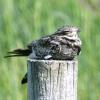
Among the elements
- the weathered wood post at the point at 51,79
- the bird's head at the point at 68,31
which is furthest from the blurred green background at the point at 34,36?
the weathered wood post at the point at 51,79

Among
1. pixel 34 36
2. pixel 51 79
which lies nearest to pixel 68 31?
pixel 51 79

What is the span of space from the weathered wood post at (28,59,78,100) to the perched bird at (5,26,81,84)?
0.45 ft

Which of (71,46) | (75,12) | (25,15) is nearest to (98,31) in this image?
(75,12)

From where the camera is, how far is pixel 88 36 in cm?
521

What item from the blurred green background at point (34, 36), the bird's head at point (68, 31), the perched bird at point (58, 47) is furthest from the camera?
the blurred green background at point (34, 36)

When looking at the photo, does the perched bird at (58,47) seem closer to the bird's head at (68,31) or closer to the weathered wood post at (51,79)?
the bird's head at (68,31)

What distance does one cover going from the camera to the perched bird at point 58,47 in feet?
10.3

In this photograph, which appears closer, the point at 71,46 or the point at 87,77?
the point at 71,46

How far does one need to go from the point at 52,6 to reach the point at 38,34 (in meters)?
0.95

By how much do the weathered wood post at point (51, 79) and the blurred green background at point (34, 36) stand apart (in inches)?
68.2

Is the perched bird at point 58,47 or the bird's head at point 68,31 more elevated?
the bird's head at point 68,31

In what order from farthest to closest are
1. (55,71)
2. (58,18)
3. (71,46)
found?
(58,18) < (71,46) < (55,71)

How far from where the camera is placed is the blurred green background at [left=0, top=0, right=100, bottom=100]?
4824 mm

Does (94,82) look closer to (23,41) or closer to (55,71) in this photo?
(23,41)
